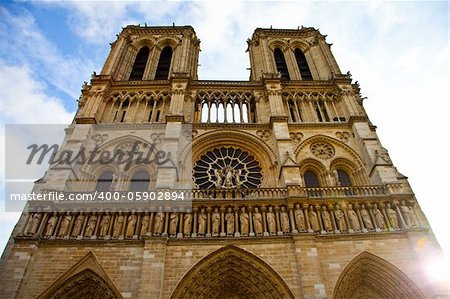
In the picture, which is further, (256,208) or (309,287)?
(256,208)

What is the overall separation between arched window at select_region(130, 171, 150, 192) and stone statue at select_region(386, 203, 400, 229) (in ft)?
30.4

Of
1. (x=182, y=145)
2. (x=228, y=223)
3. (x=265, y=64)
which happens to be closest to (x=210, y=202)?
(x=228, y=223)

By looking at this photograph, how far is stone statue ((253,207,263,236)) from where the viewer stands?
11.0 m

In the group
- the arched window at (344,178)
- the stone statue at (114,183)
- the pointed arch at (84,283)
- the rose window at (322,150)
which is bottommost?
the pointed arch at (84,283)

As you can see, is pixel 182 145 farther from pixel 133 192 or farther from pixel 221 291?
pixel 221 291

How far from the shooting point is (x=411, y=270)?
10.2m

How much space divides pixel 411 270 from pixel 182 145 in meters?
9.73

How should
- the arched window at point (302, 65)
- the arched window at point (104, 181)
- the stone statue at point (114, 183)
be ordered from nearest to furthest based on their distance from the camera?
1. the stone statue at point (114, 183)
2. the arched window at point (104, 181)
3. the arched window at point (302, 65)

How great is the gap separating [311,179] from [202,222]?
567 centimetres

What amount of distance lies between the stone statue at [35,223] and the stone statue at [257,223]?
730 cm

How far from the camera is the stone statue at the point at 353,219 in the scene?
1121cm

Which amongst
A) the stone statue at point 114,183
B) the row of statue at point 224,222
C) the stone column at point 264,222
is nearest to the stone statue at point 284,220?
the row of statue at point 224,222

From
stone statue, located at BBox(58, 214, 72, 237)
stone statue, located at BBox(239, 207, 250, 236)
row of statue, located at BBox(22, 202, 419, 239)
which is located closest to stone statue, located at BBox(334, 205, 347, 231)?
row of statue, located at BBox(22, 202, 419, 239)

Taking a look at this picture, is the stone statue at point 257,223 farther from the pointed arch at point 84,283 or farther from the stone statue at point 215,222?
the pointed arch at point 84,283
